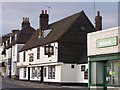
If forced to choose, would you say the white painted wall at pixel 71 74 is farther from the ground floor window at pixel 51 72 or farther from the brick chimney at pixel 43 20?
the brick chimney at pixel 43 20

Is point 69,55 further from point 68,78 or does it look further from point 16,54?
point 16,54

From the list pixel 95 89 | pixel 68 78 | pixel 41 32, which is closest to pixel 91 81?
pixel 95 89

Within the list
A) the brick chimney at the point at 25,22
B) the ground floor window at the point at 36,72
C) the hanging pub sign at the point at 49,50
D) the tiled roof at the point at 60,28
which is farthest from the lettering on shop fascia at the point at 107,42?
the brick chimney at the point at 25,22

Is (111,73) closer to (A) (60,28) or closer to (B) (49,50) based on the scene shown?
(B) (49,50)

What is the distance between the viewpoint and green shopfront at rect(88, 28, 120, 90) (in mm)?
23141

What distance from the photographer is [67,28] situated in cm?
4003

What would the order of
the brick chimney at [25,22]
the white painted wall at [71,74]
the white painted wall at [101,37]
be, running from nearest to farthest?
the white painted wall at [101,37] → the white painted wall at [71,74] → the brick chimney at [25,22]

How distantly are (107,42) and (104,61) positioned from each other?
1.75 metres

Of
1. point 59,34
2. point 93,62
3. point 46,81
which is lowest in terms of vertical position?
point 46,81

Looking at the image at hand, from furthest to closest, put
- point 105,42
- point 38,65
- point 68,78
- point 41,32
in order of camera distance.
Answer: point 41,32 < point 38,65 < point 68,78 < point 105,42

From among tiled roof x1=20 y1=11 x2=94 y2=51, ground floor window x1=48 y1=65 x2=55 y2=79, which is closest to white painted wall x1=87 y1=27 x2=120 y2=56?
tiled roof x1=20 y1=11 x2=94 y2=51

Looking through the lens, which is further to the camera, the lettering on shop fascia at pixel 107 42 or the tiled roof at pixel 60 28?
the tiled roof at pixel 60 28

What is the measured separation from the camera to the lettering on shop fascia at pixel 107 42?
2307cm

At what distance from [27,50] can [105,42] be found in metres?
26.9
